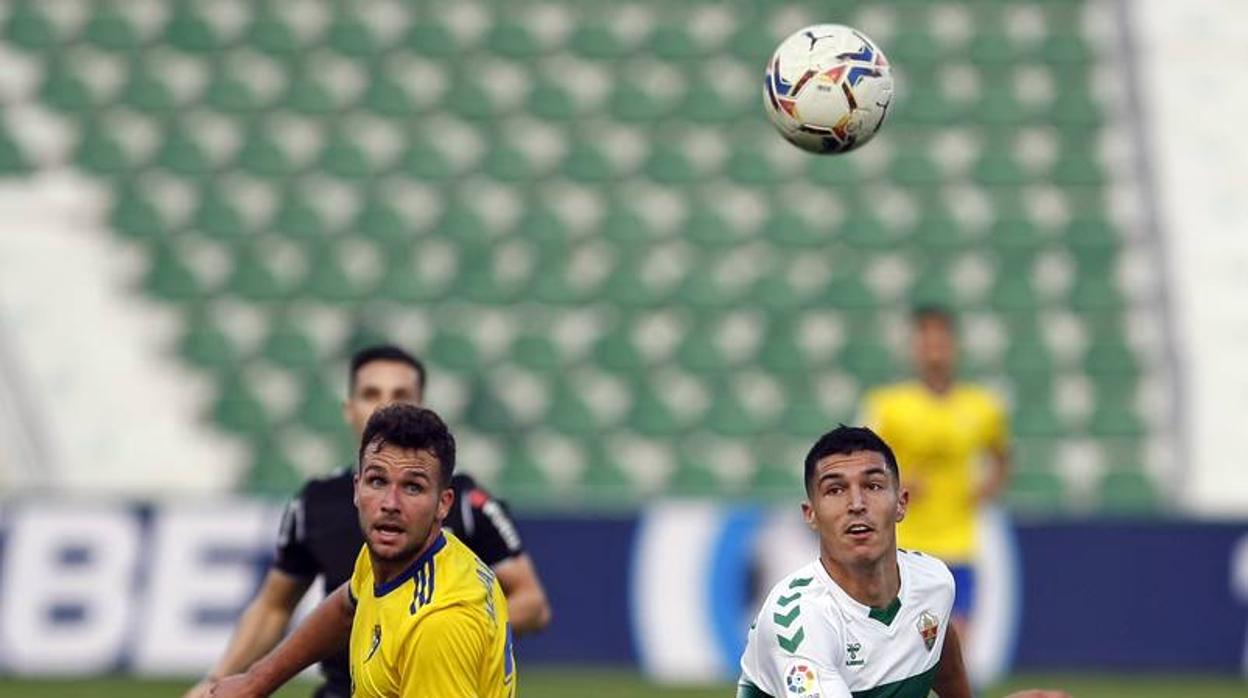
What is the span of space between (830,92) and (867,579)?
200 cm

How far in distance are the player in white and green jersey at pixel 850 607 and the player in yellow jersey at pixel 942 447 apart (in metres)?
5.23

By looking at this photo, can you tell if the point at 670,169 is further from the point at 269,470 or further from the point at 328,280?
the point at 269,470

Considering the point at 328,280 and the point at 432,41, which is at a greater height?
the point at 432,41

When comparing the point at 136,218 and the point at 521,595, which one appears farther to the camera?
the point at 136,218

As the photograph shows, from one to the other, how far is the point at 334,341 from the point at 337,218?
1.17 meters

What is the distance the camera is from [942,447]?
37.0 feet

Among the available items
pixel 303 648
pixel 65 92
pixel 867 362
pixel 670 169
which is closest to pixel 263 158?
pixel 65 92

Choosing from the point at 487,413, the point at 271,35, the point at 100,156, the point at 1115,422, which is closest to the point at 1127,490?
the point at 1115,422

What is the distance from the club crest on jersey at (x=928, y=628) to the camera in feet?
18.8

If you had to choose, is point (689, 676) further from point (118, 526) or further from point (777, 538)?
point (118, 526)

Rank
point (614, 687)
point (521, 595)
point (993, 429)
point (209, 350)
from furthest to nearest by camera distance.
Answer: point (209, 350) → point (614, 687) → point (993, 429) → point (521, 595)

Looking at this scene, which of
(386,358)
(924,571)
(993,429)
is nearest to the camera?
(924,571)

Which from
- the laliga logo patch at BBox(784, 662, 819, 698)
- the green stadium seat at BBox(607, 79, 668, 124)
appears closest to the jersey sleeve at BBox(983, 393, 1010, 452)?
the laliga logo patch at BBox(784, 662, 819, 698)

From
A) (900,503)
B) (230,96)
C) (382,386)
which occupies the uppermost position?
(230,96)
